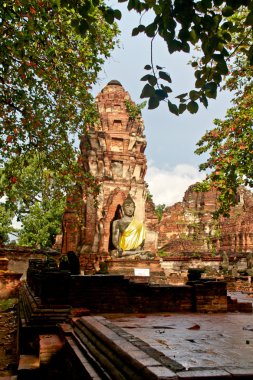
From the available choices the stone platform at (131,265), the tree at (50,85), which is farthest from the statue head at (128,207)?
the tree at (50,85)

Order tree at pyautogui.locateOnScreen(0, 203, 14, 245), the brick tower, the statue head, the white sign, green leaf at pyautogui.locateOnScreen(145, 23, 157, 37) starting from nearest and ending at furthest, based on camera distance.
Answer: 1. green leaf at pyautogui.locateOnScreen(145, 23, 157, 37)
2. the white sign
3. the statue head
4. the brick tower
5. tree at pyautogui.locateOnScreen(0, 203, 14, 245)

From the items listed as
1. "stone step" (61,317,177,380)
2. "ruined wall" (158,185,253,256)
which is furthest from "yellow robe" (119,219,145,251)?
"stone step" (61,317,177,380)

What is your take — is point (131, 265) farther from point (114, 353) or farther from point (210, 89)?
point (114, 353)

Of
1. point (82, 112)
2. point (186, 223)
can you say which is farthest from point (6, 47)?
point (186, 223)

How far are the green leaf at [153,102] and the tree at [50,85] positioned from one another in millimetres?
3580

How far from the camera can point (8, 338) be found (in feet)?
29.1

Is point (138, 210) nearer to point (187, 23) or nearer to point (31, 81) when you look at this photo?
point (31, 81)

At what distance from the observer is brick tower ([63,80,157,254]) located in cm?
2172

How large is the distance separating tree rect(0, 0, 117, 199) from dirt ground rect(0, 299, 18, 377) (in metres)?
2.95

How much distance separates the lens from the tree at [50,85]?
7.50m

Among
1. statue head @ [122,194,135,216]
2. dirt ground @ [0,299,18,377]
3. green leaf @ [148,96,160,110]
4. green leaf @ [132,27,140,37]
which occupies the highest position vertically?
statue head @ [122,194,135,216]

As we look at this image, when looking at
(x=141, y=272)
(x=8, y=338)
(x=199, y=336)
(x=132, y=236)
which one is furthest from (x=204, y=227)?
(x=199, y=336)

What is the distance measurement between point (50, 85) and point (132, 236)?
12.8 meters

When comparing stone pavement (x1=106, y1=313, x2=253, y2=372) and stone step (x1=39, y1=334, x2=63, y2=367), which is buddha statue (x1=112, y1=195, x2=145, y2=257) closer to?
stone pavement (x1=106, y1=313, x2=253, y2=372)
